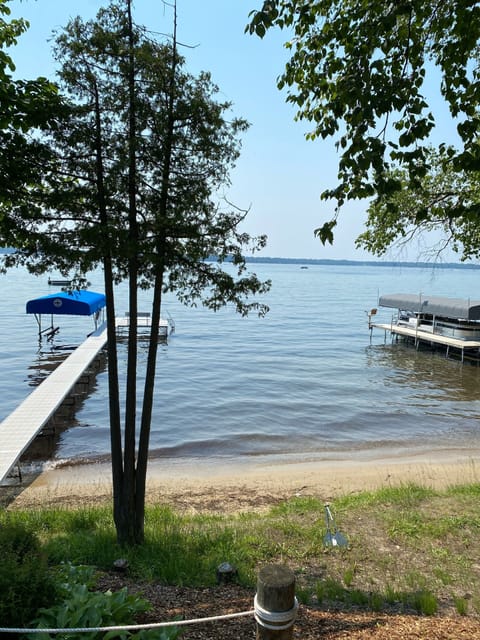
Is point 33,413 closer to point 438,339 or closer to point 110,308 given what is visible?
point 110,308

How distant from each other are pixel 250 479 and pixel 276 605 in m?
9.35

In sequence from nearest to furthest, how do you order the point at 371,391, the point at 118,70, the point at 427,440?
the point at 118,70
the point at 427,440
the point at 371,391

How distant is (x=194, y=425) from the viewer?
56.4ft

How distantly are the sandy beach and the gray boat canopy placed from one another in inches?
718

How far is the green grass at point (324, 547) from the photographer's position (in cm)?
538

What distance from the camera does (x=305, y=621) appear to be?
175 inches

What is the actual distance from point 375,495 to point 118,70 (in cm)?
794

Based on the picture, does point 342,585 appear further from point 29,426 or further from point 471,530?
point 29,426

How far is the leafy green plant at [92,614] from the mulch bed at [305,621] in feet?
1.49

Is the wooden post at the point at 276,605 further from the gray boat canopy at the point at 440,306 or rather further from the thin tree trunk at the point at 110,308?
the gray boat canopy at the point at 440,306

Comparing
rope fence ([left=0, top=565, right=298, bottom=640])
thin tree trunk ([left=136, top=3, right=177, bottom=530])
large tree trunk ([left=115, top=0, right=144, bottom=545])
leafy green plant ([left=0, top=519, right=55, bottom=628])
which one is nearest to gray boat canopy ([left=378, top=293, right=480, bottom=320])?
thin tree trunk ([left=136, top=3, right=177, bottom=530])

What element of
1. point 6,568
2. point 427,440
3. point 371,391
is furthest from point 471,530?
point 371,391

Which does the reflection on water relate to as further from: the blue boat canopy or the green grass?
the blue boat canopy

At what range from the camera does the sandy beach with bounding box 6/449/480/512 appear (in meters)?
10.5
